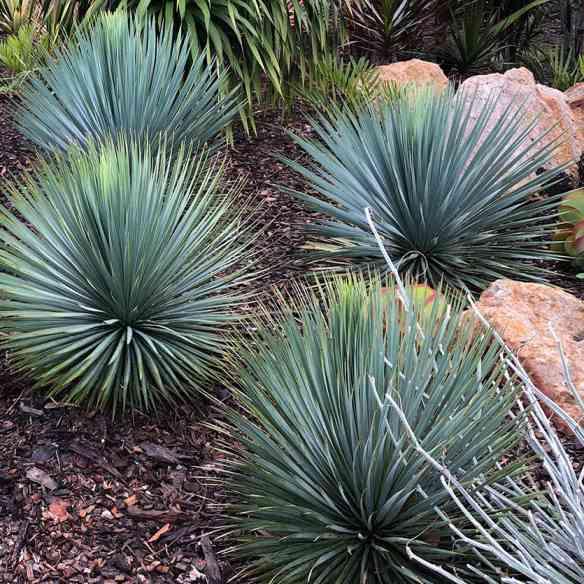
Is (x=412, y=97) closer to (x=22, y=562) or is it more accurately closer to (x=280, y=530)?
(x=280, y=530)

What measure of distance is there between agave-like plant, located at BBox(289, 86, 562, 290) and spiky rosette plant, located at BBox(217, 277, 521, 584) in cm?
137

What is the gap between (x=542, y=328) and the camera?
129 inches

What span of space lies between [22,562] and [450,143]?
2570mm

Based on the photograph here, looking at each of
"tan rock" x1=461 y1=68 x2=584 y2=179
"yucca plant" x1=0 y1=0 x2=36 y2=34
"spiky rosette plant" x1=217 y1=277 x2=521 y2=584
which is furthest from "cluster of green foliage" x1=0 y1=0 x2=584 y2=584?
"yucca plant" x1=0 y1=0 x2=36 y2=34

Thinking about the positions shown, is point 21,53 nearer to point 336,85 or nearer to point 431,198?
point 336,85

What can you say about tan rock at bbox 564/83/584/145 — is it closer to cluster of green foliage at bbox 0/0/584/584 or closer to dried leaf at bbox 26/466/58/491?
cluster of green foliage at bbox 0/0/584/584

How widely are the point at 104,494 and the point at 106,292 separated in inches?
28.3

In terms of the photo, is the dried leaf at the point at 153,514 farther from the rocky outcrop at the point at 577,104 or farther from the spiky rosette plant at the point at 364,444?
the rocky outcrop at the point at 577,104

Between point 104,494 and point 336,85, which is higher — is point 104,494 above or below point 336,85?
below

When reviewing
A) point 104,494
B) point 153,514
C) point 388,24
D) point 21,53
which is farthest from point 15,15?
point 153,514

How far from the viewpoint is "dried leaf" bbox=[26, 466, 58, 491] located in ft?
9.18

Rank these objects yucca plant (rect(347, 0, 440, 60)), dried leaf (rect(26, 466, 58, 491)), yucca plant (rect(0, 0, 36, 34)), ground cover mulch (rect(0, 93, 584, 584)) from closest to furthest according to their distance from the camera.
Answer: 1. ground cover mulch (rect(0, 93, 584, 584))
2. dried leaf (rect(26, 466, 58, 491))
3. yucca plant (rect(0, 0, 36, 34))
4. yucca plant (rect(347, 0, 440, 60))

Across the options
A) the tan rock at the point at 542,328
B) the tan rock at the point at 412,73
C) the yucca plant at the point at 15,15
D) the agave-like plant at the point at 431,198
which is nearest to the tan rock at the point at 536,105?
the tan rock at the point at 412,73

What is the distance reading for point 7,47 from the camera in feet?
19.1
